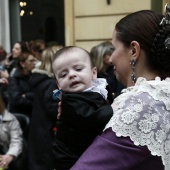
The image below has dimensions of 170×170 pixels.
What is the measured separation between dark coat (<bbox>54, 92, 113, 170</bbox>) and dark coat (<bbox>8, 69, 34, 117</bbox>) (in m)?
4.19

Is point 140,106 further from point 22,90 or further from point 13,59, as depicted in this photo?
point 13,59

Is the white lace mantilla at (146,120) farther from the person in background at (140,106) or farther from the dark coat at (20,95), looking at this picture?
the dark coat at (20,95)

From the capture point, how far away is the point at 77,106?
200 cm

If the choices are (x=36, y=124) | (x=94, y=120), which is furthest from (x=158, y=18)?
(x=36, y=124)

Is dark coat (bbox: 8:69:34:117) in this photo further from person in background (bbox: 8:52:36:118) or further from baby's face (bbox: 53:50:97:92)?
baby's face (bbox: 53:50:97:92)

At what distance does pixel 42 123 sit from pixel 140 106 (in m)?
3.74

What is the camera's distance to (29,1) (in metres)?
10.4

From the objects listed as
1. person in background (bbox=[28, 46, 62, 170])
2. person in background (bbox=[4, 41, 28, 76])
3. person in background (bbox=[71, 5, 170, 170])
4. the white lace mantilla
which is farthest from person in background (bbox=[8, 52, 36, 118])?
the white lace mantilla

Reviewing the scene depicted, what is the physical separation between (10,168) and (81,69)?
136 inches

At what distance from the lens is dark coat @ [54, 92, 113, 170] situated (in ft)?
6.34

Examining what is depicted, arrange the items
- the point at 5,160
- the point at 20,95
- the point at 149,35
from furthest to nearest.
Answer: the point at 20,95 → the point at 5,160 → the point at 149,35

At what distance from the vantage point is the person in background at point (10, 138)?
5.35 m

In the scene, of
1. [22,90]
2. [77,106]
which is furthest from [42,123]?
[77,106]

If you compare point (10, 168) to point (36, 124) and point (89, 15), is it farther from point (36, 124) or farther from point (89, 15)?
point (89, 15)
